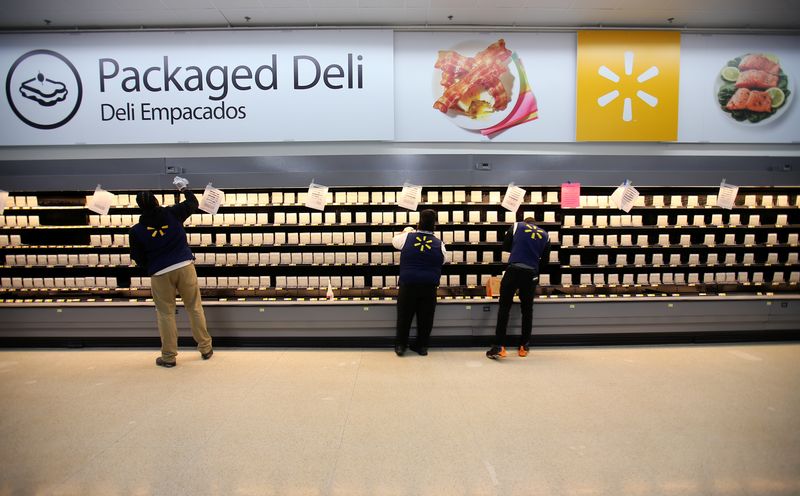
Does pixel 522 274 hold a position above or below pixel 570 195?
below

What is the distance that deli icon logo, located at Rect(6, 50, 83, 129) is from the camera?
511 centimetres

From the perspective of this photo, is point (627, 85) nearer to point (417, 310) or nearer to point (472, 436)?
point (417, 310)

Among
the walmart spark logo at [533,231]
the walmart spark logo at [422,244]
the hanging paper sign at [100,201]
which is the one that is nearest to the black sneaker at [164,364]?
the hanging paper sign at [100,201]

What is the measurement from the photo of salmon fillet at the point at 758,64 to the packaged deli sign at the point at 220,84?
14.0 ft

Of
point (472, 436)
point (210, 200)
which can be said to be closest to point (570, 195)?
point (472, 436)

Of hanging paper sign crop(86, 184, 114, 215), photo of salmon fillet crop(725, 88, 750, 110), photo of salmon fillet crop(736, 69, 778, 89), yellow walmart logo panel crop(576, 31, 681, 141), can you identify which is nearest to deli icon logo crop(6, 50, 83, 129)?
hanging paper sign crop(86, 184, 114, 215)

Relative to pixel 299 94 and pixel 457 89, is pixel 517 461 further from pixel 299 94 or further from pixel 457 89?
pixel 299 94

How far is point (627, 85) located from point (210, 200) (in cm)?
500

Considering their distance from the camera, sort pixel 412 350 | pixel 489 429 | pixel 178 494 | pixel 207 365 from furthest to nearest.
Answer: pixel 412 350
pixel 207 365
pixel 489 429
pixel 178 494

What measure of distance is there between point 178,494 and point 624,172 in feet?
16.6

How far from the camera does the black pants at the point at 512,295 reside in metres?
4.61

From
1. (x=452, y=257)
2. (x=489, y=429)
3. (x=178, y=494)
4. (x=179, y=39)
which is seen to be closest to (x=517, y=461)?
(x=489, y=429)

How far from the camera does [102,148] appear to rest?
521cm

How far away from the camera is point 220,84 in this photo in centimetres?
507
